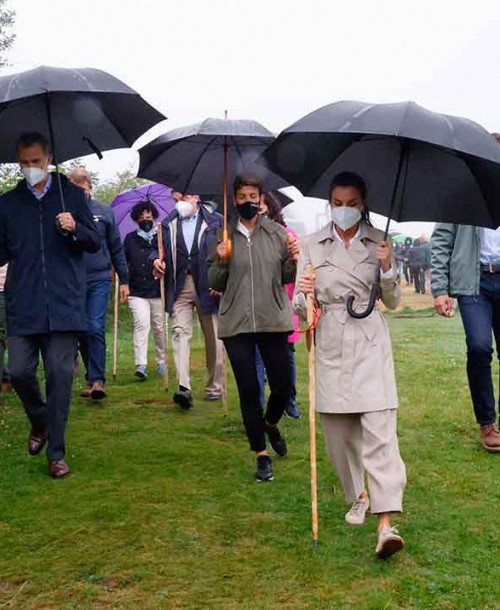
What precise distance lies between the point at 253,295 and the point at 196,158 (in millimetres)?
1883

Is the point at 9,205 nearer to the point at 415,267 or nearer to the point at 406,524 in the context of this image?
the point at 406,524

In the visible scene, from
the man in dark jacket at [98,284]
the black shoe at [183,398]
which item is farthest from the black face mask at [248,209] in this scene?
the man in dark jacket at [98,284]

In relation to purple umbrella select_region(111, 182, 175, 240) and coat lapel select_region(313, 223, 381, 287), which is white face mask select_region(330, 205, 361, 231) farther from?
purple umbrella select_region(111, 182, 175, 240)

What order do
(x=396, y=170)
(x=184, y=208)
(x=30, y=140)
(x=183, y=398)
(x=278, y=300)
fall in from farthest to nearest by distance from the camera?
(x=184, y=208)
(x=183, y=398)
(x=278, y=300)
(x=30, y=140)
(x=396, y=170)

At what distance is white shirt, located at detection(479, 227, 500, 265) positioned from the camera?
662 centimetres

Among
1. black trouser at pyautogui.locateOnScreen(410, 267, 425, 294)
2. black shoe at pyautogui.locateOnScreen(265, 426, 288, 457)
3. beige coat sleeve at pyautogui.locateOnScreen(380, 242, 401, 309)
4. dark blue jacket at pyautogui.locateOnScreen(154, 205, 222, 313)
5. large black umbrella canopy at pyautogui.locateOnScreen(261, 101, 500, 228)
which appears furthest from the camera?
black trouser at pyautogui.locateOnScreen(410, 267, 425, 294)

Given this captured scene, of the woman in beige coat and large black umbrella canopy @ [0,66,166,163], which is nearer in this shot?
the woman in beige coat

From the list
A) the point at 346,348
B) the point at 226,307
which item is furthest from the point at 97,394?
the point at 346,348

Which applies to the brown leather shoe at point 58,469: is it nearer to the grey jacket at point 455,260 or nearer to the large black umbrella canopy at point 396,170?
the large black umbrella canopy at point 396,170

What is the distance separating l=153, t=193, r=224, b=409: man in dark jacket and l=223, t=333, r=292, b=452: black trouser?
8.09ft

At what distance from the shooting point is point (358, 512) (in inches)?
201

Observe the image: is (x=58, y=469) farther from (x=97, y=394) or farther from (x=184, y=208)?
(x=184, y=208)

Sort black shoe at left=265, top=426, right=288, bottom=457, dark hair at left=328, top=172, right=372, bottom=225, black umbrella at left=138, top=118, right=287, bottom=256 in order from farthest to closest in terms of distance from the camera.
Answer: black umbrella at left=138, top=118, right=287, bottom=256 → black shoe at left=265, top=426, right=288, bottom=457 → dark hair at left=328, top=172, right=372, bottom=225

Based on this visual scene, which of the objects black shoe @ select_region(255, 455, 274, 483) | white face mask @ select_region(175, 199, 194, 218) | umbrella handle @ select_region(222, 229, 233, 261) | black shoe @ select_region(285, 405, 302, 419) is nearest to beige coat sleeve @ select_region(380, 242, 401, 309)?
umbrella handle @ select_region(222, 229, 233, 261)
